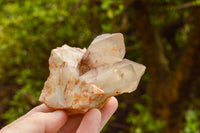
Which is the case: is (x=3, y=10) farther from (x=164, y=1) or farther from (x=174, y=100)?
(x=174, y=100)

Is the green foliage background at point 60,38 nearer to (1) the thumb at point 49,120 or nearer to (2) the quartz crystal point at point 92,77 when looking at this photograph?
(2) the quartz crystal point at point 92,77

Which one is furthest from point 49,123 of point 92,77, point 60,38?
point 60,38

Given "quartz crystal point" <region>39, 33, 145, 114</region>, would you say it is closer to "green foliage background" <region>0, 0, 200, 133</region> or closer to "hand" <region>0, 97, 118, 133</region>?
"hand" <region>0, 97, 118, 133</region>

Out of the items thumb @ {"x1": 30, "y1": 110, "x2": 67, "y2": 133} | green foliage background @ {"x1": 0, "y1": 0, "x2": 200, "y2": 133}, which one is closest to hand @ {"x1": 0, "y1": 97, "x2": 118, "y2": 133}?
thumb @ {"x1": 30, "y1": 110, "x2": 67, "y2": 133}

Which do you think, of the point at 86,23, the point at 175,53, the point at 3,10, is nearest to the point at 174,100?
the point at 175,53

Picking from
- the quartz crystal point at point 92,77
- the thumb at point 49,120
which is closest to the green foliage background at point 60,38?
the quartz crystal point at point 92,77

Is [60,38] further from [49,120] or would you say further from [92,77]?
[49,120]

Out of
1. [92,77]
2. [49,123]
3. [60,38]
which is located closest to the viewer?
[49,123]

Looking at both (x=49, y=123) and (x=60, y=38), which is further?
(x=60, y=38)
